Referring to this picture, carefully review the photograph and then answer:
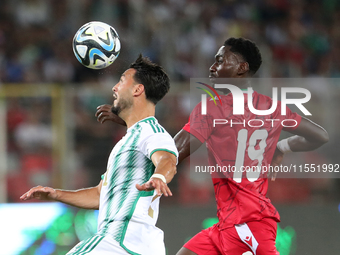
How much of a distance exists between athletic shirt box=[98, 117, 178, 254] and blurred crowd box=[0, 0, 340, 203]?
5.39 meters

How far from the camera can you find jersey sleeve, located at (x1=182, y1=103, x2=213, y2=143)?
3.57 metres

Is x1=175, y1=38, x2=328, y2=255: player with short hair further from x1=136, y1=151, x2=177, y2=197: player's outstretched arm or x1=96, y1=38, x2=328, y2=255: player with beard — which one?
x1=136, y1=151, x2=177, y2=197: player's outstretched arm

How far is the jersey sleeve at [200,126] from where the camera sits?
3.57m

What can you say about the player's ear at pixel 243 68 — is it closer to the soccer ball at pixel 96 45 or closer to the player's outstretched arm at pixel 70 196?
the soccer ball at pixel 96 45

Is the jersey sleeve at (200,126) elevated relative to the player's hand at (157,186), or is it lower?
elevated

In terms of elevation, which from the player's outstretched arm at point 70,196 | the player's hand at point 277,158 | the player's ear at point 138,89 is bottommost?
the player's outstretched arm at point 70,196

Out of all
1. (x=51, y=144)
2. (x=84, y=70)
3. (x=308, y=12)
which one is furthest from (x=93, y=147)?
(x=308, y=12)

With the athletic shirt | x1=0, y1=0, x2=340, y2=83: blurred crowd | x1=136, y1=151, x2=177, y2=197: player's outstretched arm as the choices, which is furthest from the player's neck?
x1=0, y1=0, x2=340, y2=83: blurred crowd

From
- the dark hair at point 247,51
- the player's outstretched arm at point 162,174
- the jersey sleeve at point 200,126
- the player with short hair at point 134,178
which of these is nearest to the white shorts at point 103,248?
the player with short hair at point 134,178

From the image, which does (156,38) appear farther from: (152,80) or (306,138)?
(152,80)

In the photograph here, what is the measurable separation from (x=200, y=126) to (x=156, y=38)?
22.5 ft

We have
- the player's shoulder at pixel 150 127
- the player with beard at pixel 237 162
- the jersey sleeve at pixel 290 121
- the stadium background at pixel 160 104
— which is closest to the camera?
the player's shoulder at pixel 150 127

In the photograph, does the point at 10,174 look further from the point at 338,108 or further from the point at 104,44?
the point at 338,108

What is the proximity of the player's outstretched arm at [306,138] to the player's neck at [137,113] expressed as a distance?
120 cm
